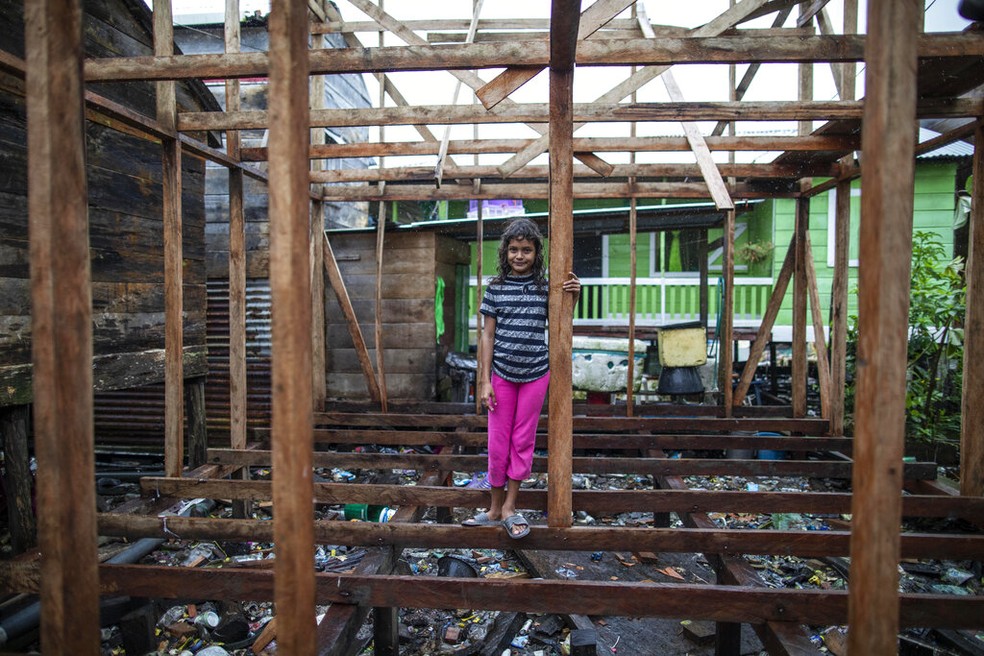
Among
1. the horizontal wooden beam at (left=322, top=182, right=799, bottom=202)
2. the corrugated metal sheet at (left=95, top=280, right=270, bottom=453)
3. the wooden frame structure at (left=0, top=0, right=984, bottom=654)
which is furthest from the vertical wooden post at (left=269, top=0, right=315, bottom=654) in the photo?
the corrugated metal sheet at (left=95, top=280, right=270, bottom=453)

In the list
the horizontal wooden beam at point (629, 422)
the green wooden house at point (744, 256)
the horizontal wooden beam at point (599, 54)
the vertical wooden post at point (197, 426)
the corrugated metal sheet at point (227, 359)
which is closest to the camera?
the horizontal wooden beam at point (599, 54)

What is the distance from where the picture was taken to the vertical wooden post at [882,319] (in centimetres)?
100

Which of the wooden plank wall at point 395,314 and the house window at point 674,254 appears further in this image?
the house window at point 674,254

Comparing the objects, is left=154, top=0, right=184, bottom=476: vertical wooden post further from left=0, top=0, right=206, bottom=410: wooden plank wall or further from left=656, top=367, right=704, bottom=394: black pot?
left=656, top=367, right=704, bottom=394: black pot

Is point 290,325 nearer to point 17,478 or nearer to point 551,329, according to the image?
point 551,329

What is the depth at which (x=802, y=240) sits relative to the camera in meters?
5.77

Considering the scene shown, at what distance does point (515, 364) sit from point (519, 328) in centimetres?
21

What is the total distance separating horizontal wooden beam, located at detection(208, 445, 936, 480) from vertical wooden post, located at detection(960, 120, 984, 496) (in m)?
0.54

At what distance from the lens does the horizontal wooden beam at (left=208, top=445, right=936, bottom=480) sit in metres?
4.24

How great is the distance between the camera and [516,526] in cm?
268

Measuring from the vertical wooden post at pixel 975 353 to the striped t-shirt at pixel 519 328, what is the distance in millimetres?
3006

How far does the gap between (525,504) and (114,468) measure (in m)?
5.33

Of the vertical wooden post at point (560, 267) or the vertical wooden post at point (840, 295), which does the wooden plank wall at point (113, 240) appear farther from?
the vertical wooden post at point (840, 295)

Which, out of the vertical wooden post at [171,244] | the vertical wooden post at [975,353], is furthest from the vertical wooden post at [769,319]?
the vertical wooden post at [171,244]
